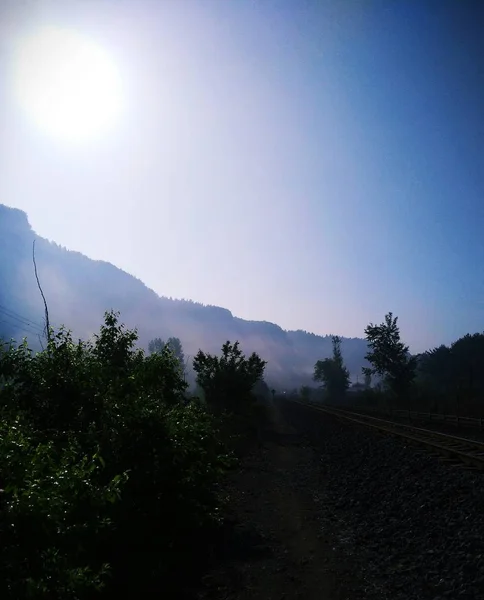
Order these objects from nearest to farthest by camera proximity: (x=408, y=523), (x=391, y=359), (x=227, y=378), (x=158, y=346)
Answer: (x=408, y=523)
(x=227, y=378)
(x=391, y=359)
(x=158, y=346)

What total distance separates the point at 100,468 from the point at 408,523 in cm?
634

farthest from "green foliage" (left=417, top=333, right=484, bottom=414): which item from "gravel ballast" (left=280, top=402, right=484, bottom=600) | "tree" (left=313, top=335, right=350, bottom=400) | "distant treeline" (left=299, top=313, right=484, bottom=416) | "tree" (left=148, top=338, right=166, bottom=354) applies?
"gravel ballast" (left=280, top=402, right=484, bottom=600)

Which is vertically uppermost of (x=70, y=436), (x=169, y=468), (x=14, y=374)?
(x=14, y=374)

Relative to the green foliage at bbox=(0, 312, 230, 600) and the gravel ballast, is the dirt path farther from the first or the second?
the green foliage at bbox=(0, 312, 230, 600)

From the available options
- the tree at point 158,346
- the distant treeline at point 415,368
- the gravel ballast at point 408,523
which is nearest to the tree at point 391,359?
the distant treeline at point 415,368

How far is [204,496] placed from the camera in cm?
922

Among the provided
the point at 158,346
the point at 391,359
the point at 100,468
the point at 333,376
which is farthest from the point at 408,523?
the point at 158,346

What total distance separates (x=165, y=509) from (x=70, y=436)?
2.34 metres

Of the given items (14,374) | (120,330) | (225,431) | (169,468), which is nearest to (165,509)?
(169,468)

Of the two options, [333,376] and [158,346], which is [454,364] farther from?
[158,346]

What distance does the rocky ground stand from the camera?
662cm

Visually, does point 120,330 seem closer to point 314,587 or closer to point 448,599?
point 314,587

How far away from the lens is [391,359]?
224 ft

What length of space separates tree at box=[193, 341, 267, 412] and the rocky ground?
11.8 meters
